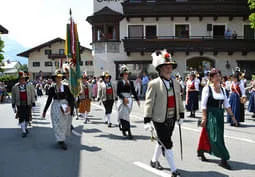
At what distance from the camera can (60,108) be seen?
824cm

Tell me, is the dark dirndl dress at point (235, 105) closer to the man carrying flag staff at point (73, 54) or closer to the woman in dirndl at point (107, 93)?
the woman in dirndl at point (107, 93)

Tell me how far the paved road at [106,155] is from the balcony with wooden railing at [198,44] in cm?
1803

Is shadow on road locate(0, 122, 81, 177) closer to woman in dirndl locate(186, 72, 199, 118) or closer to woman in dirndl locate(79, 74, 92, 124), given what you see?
woman in dirndl locate(79, 74, 92, 124)

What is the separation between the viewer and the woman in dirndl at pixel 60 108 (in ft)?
27.0

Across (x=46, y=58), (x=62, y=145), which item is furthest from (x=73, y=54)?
(x=46, y=58)

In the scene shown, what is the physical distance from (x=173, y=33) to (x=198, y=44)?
2486 millimetres

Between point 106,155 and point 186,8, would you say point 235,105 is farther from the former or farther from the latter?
point 186,8

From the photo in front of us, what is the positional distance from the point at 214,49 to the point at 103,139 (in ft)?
71.6

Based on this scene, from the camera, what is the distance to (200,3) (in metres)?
28.8

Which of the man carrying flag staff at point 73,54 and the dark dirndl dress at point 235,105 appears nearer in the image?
the man carrying flag staff at point 73,54

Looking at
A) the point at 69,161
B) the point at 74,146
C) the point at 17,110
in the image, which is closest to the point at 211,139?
the point at 69,161

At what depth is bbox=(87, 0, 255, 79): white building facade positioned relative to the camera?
28.6 meters

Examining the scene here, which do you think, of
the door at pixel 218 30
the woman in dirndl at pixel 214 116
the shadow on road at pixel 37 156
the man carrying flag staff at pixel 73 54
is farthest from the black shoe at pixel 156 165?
the door at pixel 218 30

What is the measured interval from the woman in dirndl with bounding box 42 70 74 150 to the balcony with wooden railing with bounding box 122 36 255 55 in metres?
20.3
